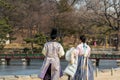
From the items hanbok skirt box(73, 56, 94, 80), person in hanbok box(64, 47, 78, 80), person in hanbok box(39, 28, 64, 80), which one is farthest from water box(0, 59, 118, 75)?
person in hanbok box(39, 28, 64, 80)

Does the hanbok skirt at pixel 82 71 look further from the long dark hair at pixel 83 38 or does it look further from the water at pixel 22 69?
the water at pixel 22 69

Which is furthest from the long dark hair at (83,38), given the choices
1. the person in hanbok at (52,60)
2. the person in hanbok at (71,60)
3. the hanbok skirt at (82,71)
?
the person in hanbok at (52,60)

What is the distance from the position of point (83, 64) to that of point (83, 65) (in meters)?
0.03

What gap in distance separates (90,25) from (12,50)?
37.8 ft

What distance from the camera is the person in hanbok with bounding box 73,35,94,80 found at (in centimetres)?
974

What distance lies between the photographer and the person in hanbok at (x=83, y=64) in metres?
9.74

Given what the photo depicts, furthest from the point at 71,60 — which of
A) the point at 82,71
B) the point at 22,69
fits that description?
the point at 22,69

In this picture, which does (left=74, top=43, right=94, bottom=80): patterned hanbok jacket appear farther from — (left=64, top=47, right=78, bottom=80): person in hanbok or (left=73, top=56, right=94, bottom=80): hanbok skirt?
(left=64, top=47, right=78, bottom=80): person in hanbok

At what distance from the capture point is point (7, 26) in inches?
1743

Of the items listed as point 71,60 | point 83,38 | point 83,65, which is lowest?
point 83,65

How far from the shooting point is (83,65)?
9.86 meters

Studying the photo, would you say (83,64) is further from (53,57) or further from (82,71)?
(53,57)

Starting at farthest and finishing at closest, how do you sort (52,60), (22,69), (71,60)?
(22,69) < (71,60) < (52,60)

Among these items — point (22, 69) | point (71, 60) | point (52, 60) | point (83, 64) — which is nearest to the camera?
point (52, 60)
